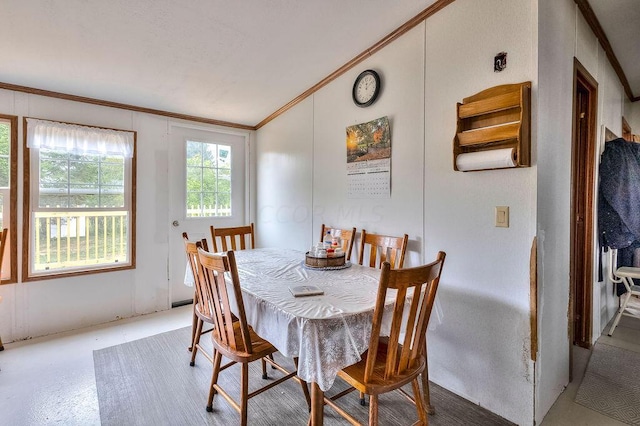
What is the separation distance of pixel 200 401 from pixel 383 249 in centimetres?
155

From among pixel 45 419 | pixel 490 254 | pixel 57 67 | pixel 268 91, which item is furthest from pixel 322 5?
pixel 45 419

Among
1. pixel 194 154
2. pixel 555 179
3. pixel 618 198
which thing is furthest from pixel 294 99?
pixel 618 198

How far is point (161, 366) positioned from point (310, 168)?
2.13 meters

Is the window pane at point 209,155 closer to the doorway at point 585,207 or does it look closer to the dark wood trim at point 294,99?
Result: the dark wood trim at point 294,99

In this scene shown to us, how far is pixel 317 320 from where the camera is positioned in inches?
48.8

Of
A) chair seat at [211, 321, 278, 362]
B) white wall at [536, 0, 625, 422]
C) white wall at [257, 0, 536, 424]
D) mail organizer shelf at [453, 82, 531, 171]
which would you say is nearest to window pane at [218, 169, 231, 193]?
white wall at [257, 0, 536, 424]

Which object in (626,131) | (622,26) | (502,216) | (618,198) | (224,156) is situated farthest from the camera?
(224,156)

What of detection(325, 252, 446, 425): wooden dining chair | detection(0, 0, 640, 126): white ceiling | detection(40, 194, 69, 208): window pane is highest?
detection(0, 0, 640, 126): white ceiling

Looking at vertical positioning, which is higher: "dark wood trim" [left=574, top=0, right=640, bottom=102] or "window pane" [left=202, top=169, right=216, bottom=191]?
"dark wood trim" [left=574, top=0, right=640, bottom=102]

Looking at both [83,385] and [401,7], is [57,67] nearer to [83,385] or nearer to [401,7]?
[83,385]

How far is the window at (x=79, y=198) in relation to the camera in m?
2.88

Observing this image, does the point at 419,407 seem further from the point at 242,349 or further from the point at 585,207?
the point at 585,207

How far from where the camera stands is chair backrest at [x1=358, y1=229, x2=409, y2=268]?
217 cm

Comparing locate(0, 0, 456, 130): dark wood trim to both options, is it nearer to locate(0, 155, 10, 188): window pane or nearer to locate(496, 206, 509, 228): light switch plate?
locate(0, 155, 10, 188): window pane
